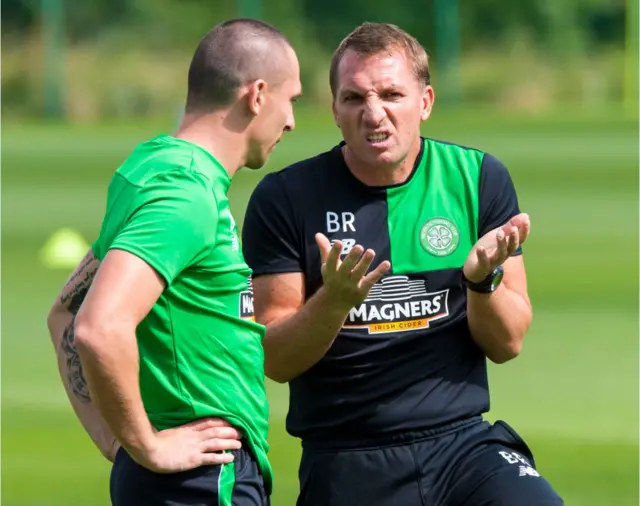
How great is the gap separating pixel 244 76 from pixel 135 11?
129 feet

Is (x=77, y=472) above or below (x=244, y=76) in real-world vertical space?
below

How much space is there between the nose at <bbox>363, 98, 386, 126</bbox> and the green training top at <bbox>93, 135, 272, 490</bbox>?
3.77 feet

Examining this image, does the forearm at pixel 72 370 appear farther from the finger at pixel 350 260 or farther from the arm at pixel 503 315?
the arm at pixel 503 315

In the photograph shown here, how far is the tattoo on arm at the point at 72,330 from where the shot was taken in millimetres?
5039

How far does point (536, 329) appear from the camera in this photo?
12.5 meters

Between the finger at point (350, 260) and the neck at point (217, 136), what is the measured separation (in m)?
0.56

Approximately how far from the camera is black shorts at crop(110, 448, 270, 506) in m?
4.55

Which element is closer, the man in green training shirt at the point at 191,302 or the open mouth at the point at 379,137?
the man in green training shirt at the point at 191,302

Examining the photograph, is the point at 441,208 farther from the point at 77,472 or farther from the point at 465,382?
the point at 77,472

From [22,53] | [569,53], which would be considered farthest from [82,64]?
[569,53]

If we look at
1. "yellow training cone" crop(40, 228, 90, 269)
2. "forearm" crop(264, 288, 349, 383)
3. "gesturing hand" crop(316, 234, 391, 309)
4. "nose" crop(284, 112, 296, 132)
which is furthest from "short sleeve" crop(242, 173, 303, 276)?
"yellow training cone" crop(40, 228, 90, 269)

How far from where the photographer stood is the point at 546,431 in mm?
9312

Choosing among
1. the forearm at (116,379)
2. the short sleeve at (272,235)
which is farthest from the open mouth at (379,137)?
the forearm at (116,379)

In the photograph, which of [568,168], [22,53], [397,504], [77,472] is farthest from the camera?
[22,53]
